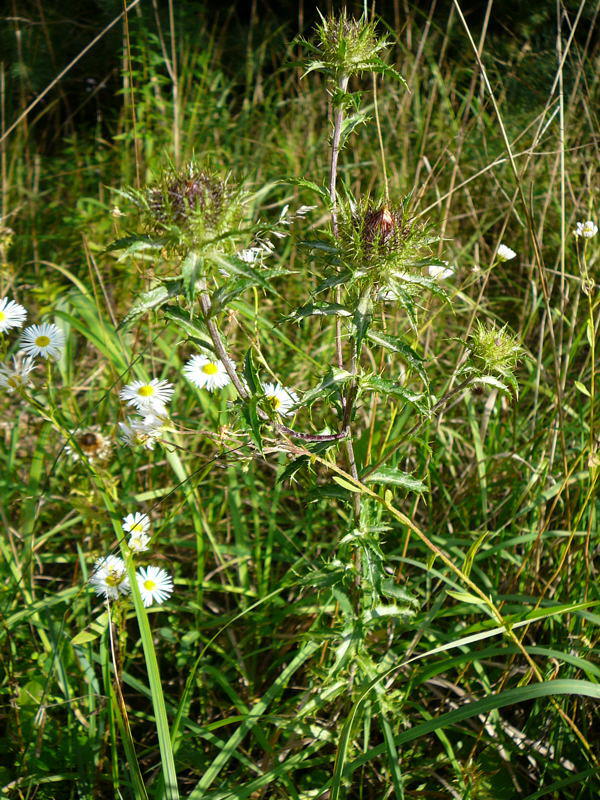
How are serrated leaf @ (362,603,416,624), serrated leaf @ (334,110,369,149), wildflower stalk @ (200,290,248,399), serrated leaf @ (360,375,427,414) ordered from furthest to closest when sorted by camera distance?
serrated leaf @ (362,603,416,624) < serrated leaf @ (334,110,369,149) < serrated leaf @ (360,375,427,414) < wildflower stalk @ (200,290,248,399)

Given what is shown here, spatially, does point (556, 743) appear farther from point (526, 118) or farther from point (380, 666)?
point (526, 118)

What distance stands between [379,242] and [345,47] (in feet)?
1.31

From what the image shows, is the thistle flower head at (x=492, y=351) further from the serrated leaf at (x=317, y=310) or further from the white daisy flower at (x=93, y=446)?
the white daisy flower at (x=93, y=446)

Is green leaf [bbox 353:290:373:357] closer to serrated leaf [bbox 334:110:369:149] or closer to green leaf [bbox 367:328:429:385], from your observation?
green leaf [bbox 367:328:429:385]

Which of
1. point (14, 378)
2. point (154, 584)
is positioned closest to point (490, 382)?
point (154, 584)

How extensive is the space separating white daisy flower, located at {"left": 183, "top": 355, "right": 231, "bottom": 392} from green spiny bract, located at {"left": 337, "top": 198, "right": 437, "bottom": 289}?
0.40 metres

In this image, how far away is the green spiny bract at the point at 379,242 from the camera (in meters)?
1.05

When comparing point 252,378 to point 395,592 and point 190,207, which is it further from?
point 395,592

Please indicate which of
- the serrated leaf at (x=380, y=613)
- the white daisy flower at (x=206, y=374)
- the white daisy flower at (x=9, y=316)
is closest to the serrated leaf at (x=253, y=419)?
the white daisy flower at (x=206, y=374)

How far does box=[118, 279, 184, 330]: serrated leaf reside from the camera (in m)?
0.92

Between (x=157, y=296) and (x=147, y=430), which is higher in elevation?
(x=157, y=296)

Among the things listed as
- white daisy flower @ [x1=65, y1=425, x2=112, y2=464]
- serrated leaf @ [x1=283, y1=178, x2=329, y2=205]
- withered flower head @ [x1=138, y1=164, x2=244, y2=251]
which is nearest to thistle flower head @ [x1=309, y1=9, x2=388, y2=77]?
serrated leaf @ [x1=283, y1=178, x2=329, y2=205]

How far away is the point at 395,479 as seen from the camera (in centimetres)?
121

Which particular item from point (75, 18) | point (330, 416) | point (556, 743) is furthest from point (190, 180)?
point (75, 18)
